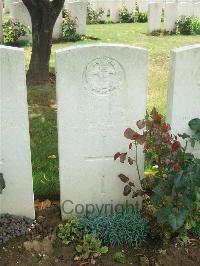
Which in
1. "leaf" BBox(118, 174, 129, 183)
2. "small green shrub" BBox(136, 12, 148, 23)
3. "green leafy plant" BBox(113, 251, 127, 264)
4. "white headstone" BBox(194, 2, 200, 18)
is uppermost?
"white headstone" BBox(194, 2, 200, 18)

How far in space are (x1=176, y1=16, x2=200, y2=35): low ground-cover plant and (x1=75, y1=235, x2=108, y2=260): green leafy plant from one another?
1045cm

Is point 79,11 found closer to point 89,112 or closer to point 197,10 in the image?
point 197,10

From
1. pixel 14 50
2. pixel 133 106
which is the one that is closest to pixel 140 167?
pixel 133 106

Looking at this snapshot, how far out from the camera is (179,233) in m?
3.73

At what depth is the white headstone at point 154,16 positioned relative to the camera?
12.6m

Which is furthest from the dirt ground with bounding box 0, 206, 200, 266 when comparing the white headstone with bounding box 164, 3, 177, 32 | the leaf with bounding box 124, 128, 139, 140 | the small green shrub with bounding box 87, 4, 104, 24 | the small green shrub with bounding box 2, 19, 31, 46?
the small green shrub with bounding box 87, 4, 104, 24

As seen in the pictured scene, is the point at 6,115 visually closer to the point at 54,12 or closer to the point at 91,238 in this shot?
the point at 91,238

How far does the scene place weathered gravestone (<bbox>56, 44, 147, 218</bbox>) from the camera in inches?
139

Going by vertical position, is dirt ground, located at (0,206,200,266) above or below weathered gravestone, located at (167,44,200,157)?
below

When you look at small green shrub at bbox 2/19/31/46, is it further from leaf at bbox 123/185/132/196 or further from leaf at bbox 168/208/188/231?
leaf at bbox 168/208/188/231

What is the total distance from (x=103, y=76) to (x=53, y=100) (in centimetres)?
348

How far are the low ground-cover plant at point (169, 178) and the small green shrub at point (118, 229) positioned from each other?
21 cm

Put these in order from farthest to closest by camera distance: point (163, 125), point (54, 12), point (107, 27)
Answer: point (107, 27) → point (54, 12) → point (163, 125)

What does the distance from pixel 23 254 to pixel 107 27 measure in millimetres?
11184
